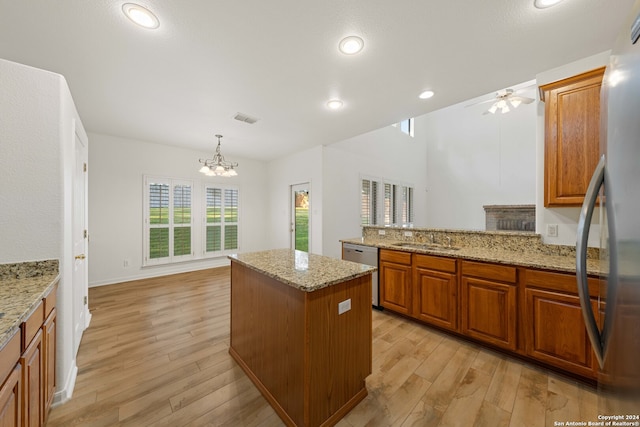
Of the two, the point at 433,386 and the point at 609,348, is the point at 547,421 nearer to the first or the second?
the point at 433,386

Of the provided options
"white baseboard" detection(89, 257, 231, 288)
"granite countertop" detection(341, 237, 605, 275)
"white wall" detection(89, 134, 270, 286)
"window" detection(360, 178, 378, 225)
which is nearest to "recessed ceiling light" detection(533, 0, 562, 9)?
"granite countertop" detection(341, 237, 605, 275)

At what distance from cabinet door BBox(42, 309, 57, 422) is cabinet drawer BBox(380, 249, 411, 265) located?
2885 millimetres

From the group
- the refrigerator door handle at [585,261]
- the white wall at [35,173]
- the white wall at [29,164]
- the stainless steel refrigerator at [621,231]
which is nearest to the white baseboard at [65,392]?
the white wall at [35,173]

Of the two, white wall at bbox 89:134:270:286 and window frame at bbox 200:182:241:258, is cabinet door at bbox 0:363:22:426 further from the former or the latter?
window frame at bbox 200:182:241:258

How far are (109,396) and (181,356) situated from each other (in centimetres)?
54

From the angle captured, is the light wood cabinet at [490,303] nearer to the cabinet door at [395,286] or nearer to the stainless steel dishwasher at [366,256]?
the cabinet door at [395,286]

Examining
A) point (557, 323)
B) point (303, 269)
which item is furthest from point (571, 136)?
point (303, 269)

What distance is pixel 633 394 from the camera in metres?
0.59

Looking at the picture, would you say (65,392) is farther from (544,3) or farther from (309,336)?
(544,3)

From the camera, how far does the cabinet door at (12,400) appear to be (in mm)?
888

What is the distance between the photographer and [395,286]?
2.88 m

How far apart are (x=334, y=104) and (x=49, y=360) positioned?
11.0ft

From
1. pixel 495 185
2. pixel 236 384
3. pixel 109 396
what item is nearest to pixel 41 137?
pixel 109 396

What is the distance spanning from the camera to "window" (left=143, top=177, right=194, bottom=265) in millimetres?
4707
